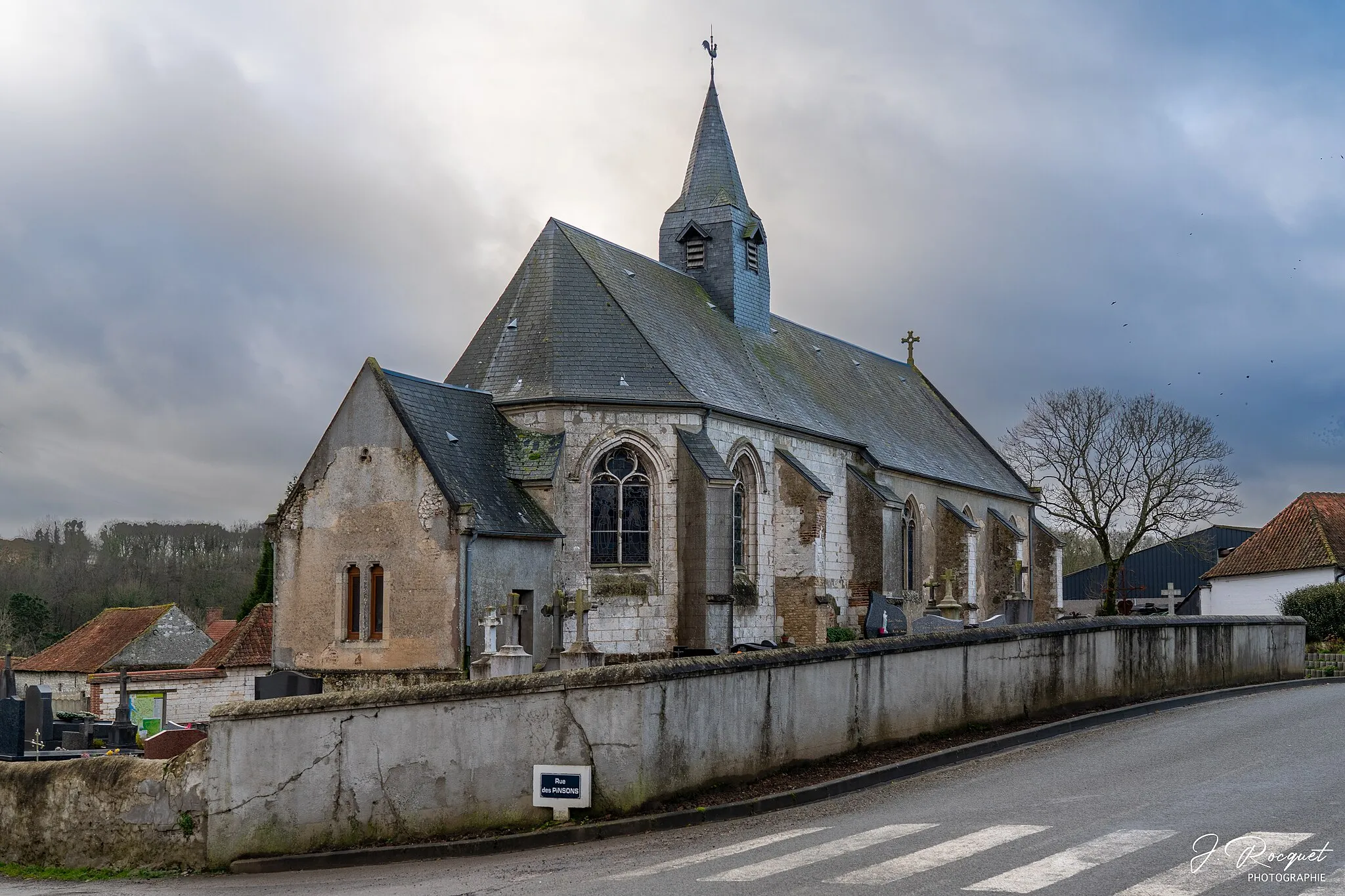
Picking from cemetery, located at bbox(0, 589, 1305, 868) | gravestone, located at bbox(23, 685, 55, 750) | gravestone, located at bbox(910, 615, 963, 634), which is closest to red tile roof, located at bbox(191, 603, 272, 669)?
gravestone, located at bbox(23, 685, 55, 750)

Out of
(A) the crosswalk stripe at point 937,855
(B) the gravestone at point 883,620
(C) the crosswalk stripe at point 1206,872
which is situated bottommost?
(A) the crosswalk stripe at point 937,855

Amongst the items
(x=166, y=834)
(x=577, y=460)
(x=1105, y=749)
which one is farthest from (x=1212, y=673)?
(x=166, y=834)

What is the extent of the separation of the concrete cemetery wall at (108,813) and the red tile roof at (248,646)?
71.7 ft

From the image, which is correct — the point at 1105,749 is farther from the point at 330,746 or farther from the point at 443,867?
the point at 330,746

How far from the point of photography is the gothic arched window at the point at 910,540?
35562mm

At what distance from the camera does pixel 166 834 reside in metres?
12.3

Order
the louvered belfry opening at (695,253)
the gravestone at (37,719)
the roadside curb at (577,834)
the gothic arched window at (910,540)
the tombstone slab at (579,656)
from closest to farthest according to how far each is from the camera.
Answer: the roadside curb at (577,834), the tombstone slab at (579,656), the gravestone at (37,719), the louvered belfry opening at (695,253), the gothic arched window at (910,540)

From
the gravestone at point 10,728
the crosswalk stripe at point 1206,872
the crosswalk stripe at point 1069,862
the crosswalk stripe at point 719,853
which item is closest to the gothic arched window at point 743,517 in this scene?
the gravestone at point 10,728

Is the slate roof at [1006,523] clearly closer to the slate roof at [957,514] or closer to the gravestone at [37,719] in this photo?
the slate roof at [957,514]

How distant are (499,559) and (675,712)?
443 inches

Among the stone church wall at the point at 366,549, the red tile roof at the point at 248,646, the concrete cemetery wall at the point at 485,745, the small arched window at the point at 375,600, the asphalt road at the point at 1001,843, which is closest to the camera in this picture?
the asphalt road at the point at 1001,843

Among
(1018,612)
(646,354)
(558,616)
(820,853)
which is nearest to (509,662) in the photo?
(558,616)

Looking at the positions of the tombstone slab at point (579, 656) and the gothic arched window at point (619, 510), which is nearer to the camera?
the tombstone slab at point (579, 656)
